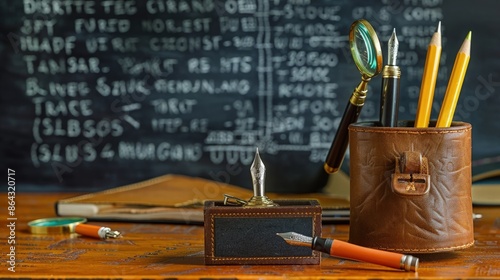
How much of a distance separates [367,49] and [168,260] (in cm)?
39

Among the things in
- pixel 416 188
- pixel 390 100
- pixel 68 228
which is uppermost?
pixel 390 100

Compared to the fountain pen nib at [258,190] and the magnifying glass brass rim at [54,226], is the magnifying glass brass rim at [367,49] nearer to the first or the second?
the fountain pen nib at [258,190]

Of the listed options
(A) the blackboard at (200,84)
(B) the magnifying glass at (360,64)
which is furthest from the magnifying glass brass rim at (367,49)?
(A) the blackboard at (200,84)

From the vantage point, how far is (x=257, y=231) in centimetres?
106

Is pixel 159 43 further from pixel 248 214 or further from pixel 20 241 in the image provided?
pixel 248 214

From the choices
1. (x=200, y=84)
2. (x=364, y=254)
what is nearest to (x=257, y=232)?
(x=364, y=254)

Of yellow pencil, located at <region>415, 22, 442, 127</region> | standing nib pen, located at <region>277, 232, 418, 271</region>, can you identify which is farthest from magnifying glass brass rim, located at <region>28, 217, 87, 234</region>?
yellow pencil, located at <region>415, 22, 442, 127</region>

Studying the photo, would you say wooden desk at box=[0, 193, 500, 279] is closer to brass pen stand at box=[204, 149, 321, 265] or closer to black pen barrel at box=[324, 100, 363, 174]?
brass pen stand at box=[204, 149, 321, 265]

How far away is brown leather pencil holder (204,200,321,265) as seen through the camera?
41.6 inches

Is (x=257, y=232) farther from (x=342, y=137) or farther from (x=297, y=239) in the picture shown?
(x=342, y=137)

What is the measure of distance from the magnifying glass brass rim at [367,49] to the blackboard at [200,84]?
0.57 m

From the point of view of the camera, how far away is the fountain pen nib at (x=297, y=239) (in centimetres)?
104

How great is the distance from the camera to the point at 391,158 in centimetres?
108

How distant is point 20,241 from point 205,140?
0.57 m
